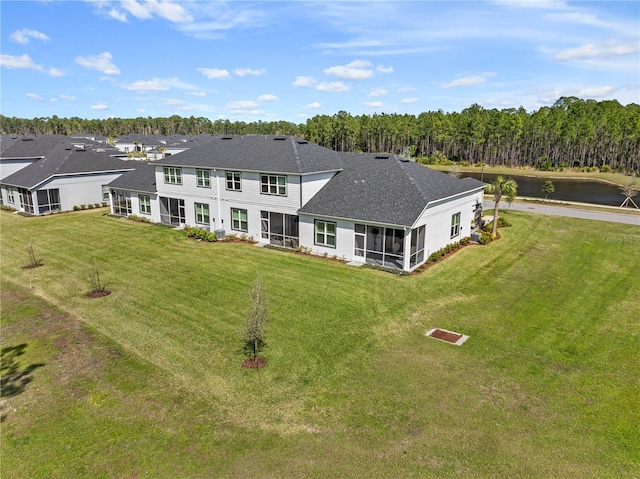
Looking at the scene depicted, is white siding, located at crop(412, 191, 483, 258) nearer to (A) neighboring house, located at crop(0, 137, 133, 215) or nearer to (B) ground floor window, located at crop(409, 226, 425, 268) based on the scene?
(B) ground floor window, located at crop(409, 226, 425, 268)

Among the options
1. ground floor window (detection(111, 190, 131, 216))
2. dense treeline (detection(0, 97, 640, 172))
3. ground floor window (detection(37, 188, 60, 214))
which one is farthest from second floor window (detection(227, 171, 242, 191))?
dense treeline (detection(0, 97, 640, 172))

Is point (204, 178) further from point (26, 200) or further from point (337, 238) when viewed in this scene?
point (26, 200)

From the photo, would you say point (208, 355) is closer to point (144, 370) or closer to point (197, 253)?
point (144, 370)

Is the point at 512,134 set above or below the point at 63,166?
above

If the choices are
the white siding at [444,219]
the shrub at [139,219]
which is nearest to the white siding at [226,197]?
the shrub at [139,219]

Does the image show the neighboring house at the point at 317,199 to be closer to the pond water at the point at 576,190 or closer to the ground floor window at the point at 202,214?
the ground floor window at the point at 202,214

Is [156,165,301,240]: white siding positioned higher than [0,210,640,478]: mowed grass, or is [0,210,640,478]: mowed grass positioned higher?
[156,165,301,240]: white siding

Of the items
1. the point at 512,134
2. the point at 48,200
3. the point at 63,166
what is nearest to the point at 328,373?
the point at 48,200
